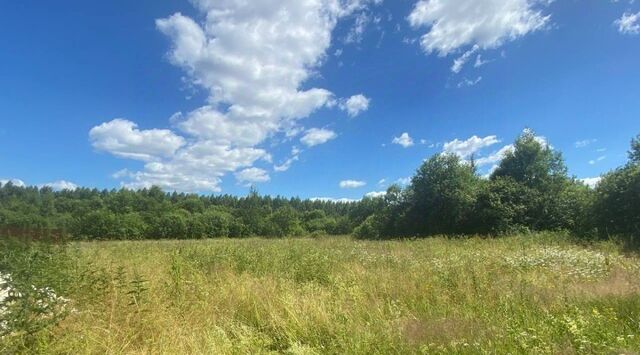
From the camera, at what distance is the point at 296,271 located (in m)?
10.2

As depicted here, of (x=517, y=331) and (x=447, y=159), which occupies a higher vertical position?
(x=447, y=159)

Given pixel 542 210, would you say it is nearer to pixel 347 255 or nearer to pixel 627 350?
pixel 347 255

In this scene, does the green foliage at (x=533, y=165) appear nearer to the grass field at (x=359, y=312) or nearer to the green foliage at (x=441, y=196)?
the green foliage at (x=441, y=196)

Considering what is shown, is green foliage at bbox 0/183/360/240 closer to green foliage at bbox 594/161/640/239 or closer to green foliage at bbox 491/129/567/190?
green foliage at bbox 491/129/567/190

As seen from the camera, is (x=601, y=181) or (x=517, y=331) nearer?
(x=517, y=331)

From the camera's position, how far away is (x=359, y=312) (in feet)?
20.6

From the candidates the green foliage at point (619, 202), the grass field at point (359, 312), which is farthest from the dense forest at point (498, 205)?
the grass field at point (359, 312)

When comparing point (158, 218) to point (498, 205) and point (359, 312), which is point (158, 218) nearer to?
point (498, 205)

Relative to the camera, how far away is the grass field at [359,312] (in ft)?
15.2

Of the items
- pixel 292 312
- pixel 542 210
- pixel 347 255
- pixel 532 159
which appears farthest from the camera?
pixel 532 159

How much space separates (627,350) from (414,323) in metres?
2.41

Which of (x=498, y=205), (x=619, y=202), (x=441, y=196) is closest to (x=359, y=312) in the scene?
(x=619, y=202)

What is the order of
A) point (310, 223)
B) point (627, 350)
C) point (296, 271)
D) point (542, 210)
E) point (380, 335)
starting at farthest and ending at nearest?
1. point (310, 223)
2. point (542, 210)
3. point (296, 271)
4. point (380, 335)
5. point (627, 350)

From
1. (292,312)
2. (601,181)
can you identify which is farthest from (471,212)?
(292,312)
